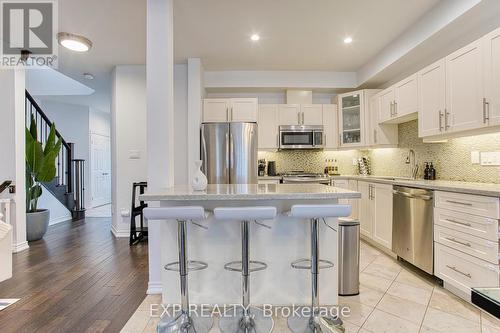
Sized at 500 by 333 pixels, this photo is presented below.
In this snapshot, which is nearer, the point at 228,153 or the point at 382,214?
the point at 382,214

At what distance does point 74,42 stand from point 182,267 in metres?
3.30

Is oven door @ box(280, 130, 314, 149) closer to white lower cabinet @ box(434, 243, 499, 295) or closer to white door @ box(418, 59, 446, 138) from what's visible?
white door @ box(418, 59, 446, 138)

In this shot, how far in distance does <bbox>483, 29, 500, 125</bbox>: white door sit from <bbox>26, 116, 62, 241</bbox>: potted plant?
5.68m

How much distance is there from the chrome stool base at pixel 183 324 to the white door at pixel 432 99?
3.01 m

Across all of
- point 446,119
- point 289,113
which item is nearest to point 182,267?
point 446,119

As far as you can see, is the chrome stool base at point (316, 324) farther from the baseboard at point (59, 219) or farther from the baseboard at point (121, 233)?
the baseboard at point (59, 219)

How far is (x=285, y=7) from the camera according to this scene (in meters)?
3.07

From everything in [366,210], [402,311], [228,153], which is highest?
[228,153]

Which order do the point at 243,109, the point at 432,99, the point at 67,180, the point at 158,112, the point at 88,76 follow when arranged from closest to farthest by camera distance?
1. the point at 158,112
2. the point at 432,99
3. the point at 243,109
4. the point at 88,76
5. the point at 67,180

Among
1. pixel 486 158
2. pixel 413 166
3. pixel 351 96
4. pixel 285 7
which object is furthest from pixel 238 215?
pixel 351 96

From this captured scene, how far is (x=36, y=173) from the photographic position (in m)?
4.57

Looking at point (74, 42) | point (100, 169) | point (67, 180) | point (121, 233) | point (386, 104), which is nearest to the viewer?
point (74, 42)

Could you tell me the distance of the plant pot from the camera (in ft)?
14.4

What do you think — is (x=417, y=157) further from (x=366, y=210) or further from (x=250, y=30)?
(x=250, y=30)
